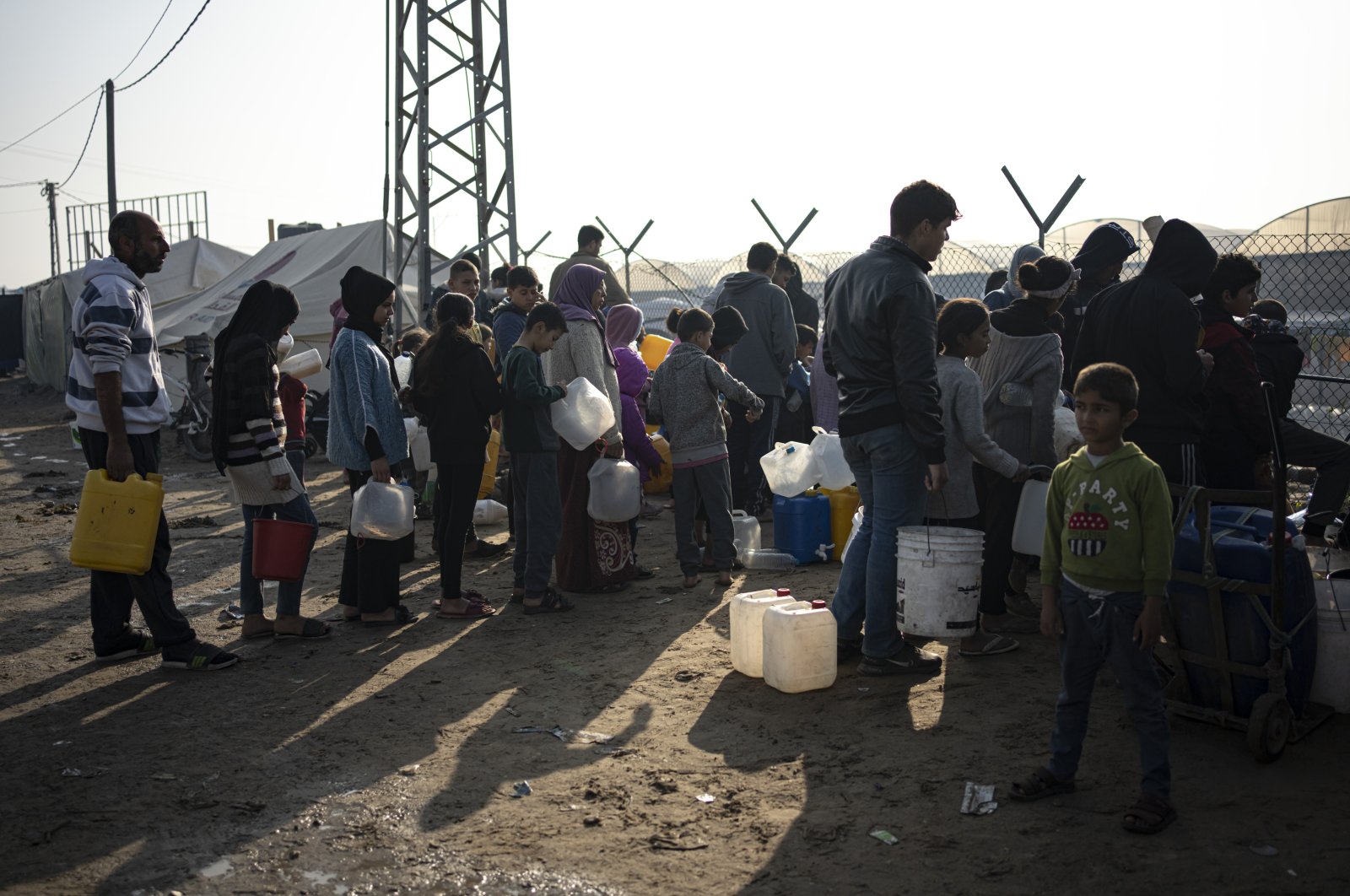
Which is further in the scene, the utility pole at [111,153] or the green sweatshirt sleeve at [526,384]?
the utility pole at [111,153]

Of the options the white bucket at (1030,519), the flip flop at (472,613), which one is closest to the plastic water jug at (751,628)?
the white bucket at (1030,519)

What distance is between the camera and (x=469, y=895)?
128 inches

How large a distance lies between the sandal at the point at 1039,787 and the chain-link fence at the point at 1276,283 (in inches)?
235

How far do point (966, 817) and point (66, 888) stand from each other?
2737mm

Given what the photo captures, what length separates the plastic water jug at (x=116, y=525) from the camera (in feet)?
16.7

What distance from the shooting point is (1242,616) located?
3902 mm

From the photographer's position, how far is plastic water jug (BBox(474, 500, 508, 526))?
8820 millimetres

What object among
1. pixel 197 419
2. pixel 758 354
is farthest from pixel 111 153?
pixel 758 354

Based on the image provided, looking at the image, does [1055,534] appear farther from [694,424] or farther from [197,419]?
[197,419]

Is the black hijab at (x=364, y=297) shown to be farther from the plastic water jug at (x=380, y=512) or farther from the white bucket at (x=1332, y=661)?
the white bucket at (x=1332, y=661)

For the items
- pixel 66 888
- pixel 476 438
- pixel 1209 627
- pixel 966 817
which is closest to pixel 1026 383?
pixel 1209 627

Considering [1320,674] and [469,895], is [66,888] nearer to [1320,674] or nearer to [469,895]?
[469,895]

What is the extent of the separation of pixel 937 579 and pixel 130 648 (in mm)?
4000

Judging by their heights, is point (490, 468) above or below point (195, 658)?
above
